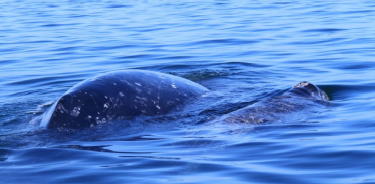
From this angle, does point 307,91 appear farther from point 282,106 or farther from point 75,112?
point 75,112

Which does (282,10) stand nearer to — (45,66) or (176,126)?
(45,66)

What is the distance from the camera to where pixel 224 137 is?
24.4 ft

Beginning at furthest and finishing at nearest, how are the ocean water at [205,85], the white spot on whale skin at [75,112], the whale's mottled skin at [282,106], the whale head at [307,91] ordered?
the whale head at [307,91] → the whale's mottled skin at [282,106] → the white spot on whale skin at [75,112] → the ocean water at [205,85]

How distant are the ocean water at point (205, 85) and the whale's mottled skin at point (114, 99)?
0.56 feet

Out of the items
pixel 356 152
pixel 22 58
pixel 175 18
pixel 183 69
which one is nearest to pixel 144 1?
pixel 175 18

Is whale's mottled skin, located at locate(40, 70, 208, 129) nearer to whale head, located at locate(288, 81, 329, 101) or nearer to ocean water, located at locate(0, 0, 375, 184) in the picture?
ocean water, located at locate(0, 0, 375, 184)

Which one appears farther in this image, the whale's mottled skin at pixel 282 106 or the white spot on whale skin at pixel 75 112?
the whale's mottled skin at pixel 282 106

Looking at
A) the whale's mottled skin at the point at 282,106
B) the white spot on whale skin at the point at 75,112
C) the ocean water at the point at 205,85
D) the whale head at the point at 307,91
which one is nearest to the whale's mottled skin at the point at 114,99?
the white spot on whale skin at the point at 75,112

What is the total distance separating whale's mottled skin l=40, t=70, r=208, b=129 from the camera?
307 inches

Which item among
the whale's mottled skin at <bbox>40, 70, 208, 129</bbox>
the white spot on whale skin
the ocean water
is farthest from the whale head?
the white spot on whale skin

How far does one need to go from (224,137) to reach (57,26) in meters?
14.6

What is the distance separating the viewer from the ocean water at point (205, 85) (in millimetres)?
6457

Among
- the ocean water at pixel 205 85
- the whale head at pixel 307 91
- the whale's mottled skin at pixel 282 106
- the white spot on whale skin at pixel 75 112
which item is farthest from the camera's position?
the whale head at pixel 307 91

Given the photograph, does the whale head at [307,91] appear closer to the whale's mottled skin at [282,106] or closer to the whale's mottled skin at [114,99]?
the whale's mottled skin at [282,106]
